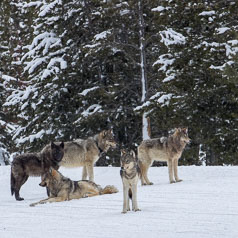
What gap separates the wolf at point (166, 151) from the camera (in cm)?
1572

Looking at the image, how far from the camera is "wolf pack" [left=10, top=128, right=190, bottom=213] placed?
1044 cm

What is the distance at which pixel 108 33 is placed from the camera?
25.8 metres

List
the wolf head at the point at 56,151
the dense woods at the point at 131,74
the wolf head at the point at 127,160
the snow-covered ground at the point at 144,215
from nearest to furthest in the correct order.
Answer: the snow-covered ground at the point at 144,215 < the wolf head at the point at 127,160 < the wolf head at the point at 56,151 < the dense woods at the point at 131,74

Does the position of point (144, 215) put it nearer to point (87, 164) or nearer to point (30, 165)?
point (30, 165)

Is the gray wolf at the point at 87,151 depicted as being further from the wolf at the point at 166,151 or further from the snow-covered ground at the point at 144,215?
the snow-covered ground at the point at 144,215

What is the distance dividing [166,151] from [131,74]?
13352mm

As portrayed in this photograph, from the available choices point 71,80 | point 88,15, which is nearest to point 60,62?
point 71,80

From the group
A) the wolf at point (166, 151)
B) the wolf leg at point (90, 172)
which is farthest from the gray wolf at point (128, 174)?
the wolf leg at point (90, 172)

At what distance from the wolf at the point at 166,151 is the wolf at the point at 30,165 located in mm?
2549

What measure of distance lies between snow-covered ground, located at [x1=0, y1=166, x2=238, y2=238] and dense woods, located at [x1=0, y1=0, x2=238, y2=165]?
8979mm

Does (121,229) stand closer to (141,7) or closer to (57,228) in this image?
(57,228)

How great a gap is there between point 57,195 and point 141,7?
1516 cm

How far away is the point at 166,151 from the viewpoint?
625 inches

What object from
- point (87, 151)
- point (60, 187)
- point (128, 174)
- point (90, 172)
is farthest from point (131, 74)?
point (128, 174)
